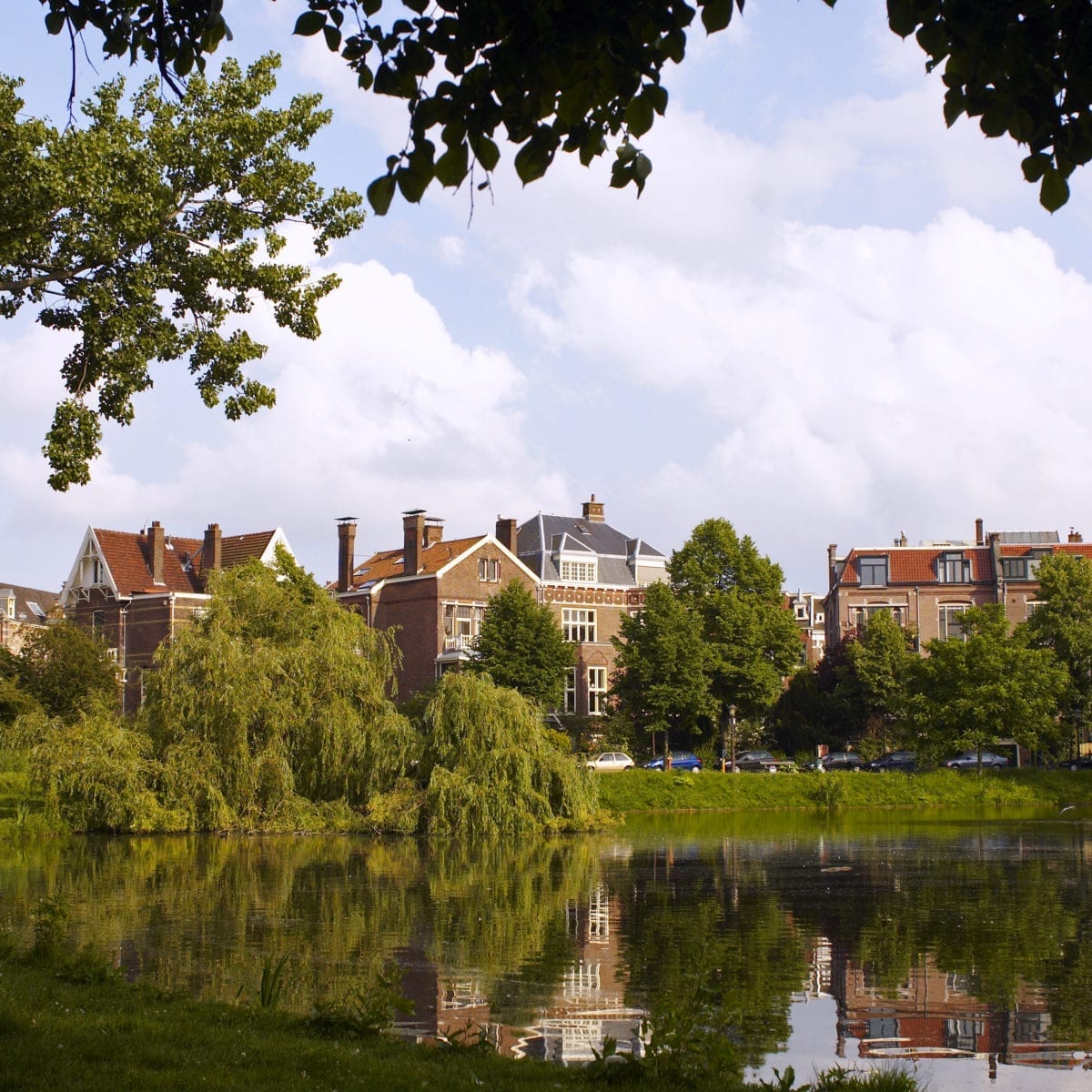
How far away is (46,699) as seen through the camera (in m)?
54.6

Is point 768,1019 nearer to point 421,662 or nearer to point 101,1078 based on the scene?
point 101,1078

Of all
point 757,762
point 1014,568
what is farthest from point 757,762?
point 1014,568

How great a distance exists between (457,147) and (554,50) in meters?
0.66

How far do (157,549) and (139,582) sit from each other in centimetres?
226

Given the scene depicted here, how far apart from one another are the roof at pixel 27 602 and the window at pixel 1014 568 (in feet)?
207

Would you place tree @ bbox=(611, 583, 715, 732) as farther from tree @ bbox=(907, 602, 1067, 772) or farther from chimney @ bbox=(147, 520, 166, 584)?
chimney @ bbox=(147, 520, 166, 584)

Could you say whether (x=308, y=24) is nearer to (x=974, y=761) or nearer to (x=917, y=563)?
(x=974, y=761)

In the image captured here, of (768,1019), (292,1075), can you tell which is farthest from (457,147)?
(768,1019)

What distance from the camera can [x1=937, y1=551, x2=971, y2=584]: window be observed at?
86.8 meters

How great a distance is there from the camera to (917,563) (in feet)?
288

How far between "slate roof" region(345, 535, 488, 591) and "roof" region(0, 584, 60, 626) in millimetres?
29006

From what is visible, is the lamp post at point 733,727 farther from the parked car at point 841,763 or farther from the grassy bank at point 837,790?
the grassy bank at point 837,790

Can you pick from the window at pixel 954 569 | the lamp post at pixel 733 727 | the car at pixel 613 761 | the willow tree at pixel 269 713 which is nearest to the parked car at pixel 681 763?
the car at pixel 613 761

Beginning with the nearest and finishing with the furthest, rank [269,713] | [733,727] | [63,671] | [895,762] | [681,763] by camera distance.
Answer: [269,713]
[63,671]
[681,763]
[895,762]
[733,727]
